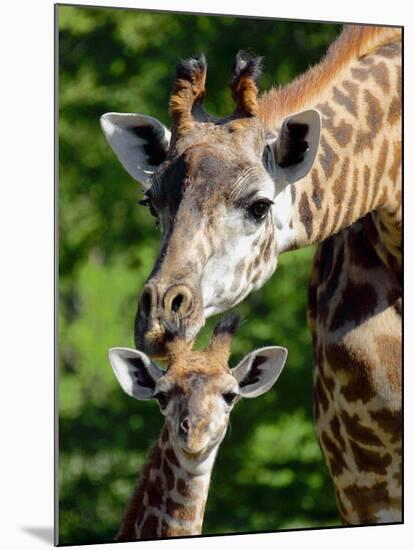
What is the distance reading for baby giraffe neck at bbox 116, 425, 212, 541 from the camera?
5.71m

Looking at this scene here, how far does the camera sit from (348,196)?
581 centimetres

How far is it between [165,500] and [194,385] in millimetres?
473

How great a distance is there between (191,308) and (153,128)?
0.81 meters

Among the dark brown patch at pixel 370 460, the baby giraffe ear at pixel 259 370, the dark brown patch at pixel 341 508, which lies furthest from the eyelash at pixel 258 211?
the dark brown patch at pixel 341 508

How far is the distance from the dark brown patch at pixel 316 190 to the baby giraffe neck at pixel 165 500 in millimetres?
1060

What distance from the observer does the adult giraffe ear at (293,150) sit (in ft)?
18.5

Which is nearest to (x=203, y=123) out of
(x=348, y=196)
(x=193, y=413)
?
(x=348, y=196)

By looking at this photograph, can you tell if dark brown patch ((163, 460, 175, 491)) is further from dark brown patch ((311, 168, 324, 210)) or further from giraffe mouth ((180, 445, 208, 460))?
dark brown patch ((311, 168, 324, 210))

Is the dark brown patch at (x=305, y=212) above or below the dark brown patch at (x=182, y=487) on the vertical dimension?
above

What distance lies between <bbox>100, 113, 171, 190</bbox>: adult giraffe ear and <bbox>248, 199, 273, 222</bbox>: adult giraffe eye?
1.48 feet

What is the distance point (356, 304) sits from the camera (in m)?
6.23

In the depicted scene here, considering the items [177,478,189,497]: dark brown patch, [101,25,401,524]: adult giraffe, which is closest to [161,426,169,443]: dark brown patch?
[177,478,189,497]: dark brown patch

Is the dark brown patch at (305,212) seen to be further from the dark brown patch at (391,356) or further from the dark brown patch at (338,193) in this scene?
the dark brown patch at (391,356)

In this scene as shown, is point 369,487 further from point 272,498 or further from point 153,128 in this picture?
point 153,128
